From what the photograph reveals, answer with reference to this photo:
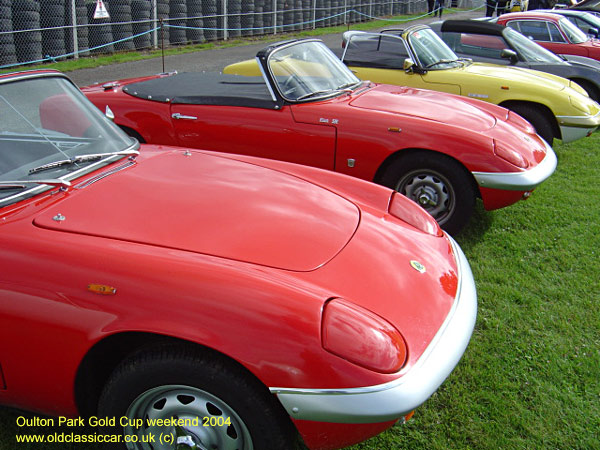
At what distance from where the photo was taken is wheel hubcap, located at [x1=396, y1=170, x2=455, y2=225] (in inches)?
173

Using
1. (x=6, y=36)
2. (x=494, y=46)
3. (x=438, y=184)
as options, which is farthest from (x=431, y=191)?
(x=6, y=36)

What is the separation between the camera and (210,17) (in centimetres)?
1611

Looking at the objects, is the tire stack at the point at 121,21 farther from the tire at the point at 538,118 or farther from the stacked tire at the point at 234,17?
the tire at the point at 538,118

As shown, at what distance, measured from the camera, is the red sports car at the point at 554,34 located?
9.90 m

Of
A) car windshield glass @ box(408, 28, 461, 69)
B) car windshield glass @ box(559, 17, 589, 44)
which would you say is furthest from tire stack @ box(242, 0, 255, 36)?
car windshield glass @ box(408, 28, 461, 69)

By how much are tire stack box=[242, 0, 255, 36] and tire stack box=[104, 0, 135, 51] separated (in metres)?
4.86

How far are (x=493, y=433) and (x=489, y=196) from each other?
2167mm

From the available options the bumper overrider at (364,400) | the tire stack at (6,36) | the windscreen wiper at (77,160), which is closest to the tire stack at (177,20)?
the tire stack at (6,36)

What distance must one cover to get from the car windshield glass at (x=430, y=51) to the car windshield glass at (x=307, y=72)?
173 cm

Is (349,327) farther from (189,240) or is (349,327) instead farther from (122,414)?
(122,414)

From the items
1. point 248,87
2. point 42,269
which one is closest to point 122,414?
point 42,269

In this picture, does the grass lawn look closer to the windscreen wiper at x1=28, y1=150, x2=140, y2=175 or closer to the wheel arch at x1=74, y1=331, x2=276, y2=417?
the wheel arch at x1=74, y1=331, x2=276, y2=417

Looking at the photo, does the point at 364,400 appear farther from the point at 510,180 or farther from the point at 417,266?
the point at 510,180

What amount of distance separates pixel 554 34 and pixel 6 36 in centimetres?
998
